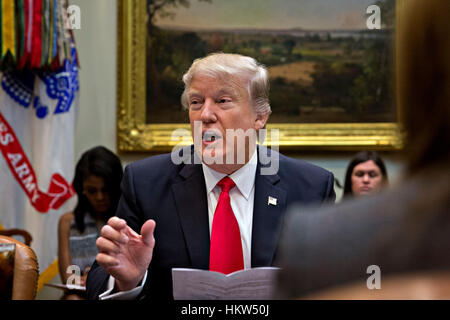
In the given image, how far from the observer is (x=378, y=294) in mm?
712

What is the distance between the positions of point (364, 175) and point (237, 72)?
2.28 meters

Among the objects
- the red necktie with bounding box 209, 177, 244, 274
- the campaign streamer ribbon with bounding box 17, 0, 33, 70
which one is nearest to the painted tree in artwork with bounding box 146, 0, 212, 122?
the campaign streamer ribbon with bounding box 17, 0, 33, 70

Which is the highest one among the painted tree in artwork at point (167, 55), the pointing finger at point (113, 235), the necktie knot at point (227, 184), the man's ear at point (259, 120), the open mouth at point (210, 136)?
the painted tree in artwork at point (167, 55)

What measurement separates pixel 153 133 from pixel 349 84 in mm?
1885

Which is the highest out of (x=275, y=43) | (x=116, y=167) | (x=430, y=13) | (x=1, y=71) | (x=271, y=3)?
(x=271, y=3)

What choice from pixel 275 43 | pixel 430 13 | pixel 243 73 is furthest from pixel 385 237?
pixel 275 43

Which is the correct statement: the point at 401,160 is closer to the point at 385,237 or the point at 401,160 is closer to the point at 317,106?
the point at 385,237

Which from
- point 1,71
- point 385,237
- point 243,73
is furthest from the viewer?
point 1,71

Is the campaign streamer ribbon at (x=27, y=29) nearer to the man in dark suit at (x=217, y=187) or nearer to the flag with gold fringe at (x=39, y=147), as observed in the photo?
the flag with gold fringe at (x=39, y=147)

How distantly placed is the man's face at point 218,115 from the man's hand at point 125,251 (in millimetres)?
586

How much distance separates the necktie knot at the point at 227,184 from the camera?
250 cm

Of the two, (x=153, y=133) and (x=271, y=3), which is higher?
(x=271, y=3)

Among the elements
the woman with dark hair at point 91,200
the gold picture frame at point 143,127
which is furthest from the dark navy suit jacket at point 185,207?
the gold picture frame at point 143,127

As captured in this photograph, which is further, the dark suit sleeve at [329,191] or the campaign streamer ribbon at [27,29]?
the campaign streamer ribbon at [27,29]
